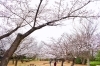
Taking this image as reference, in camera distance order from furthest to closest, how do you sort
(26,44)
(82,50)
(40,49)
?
(40,49) → (26,44) → (82,50)

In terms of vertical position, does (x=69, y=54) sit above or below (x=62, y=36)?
below

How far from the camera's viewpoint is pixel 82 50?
22.0 metres

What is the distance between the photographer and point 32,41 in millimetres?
29406

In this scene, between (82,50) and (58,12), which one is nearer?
(58,12)

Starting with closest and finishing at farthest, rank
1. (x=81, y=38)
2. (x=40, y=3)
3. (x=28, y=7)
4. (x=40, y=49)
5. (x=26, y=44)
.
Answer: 1. (x=40, y=3)
2. (x=28, y=7)
3. (x=81, y=38)
4. (x=26, y=44)
5. (x=40, y=49)

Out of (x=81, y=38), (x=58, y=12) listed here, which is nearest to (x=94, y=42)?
(x=81, y=38)

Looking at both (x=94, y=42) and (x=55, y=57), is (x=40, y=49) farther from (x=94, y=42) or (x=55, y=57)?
(x=94, y=42)

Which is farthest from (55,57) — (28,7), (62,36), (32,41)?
(28,7)

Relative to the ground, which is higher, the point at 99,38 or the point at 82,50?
the point at 99,38

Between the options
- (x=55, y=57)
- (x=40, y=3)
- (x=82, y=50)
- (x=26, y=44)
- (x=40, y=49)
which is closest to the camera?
(x=40, y=3)

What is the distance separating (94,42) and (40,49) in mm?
9967

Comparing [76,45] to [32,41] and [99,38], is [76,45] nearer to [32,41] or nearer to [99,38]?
[99,38]

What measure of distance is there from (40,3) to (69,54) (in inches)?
585

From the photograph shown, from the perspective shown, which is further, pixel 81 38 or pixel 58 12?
pixel 81 38
